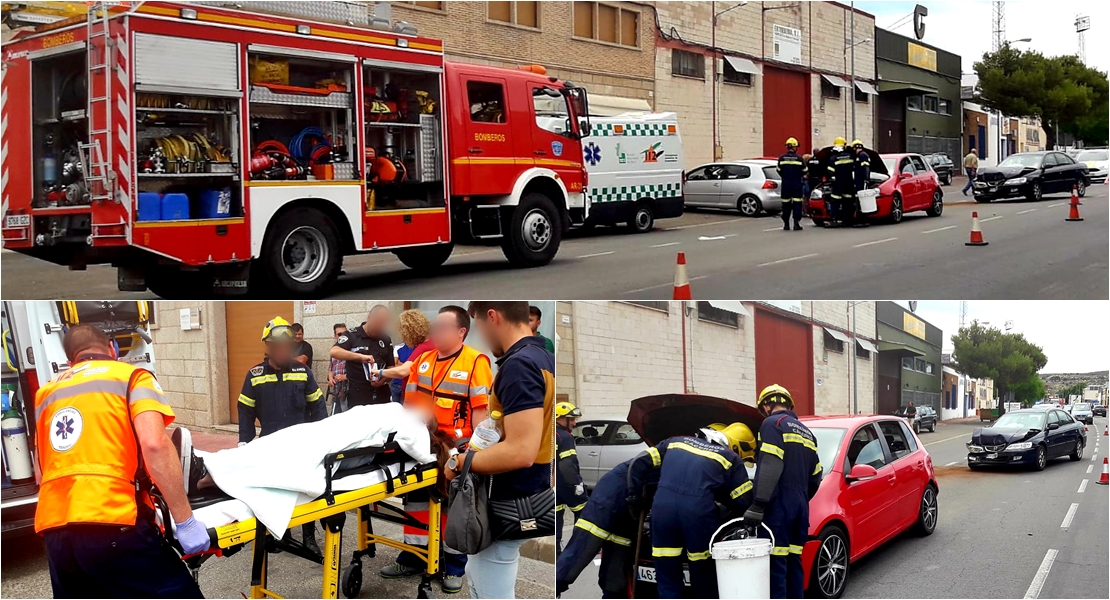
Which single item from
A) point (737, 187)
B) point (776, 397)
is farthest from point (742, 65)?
point (776, 397)

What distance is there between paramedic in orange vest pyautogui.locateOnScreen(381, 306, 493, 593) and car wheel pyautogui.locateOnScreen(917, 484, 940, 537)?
3826mm

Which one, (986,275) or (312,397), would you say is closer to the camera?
(312,397)

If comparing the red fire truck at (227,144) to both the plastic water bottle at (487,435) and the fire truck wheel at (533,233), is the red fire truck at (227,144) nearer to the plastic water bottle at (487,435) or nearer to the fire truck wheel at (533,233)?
the fire truck wheel at (533,233)

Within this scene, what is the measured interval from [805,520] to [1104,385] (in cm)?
404

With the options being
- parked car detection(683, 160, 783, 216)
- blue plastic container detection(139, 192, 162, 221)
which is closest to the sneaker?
blue plastic container detection(139, 192, 162, 221)

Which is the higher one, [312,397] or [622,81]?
[622,81]

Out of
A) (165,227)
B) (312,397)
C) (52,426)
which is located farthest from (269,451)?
(165,227)

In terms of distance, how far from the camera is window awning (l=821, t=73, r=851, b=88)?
40.3 meters

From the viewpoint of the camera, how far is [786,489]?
18.9 ft

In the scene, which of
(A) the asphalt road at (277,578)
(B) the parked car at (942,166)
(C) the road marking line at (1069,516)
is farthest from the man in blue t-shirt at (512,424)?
(B) the parked car at (942,166)

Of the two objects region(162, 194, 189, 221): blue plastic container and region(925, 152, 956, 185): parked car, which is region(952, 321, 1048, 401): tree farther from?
region(925, 152, 956, 185): parked car

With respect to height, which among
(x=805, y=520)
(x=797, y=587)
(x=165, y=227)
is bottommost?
(x=797, y=587)

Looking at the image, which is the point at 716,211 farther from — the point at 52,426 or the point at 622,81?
the point at 52,426

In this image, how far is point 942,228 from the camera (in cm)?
1825
